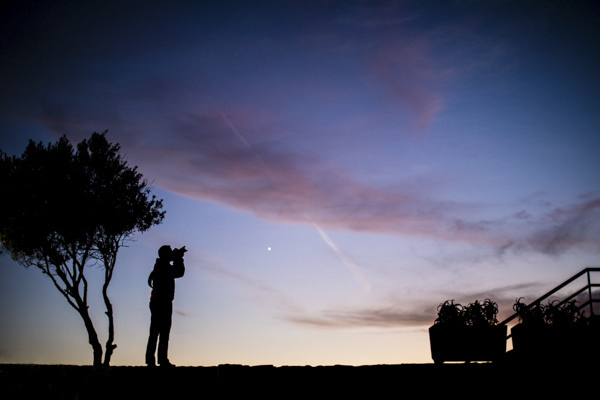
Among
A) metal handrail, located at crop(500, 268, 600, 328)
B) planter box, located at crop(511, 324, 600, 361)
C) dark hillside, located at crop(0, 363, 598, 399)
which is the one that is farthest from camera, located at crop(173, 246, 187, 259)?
metal handrail, located at crop(500, 268, 600, 328)

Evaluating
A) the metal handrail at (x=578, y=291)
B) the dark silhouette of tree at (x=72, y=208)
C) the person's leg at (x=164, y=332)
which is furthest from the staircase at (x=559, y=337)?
the dark silhouette of tree at (x=72, y=208)

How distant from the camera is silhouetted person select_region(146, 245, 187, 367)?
23.6 feet

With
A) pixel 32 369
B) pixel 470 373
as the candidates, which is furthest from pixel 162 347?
pixel 470 373

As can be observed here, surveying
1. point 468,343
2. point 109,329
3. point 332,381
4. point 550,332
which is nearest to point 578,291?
point 550,332

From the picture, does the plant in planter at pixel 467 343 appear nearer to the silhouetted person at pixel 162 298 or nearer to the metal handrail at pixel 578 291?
the metal handrail at pixel 578 291

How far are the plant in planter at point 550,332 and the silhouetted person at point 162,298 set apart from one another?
5.67 metres

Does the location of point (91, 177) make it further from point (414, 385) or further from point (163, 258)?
point (414, 385)

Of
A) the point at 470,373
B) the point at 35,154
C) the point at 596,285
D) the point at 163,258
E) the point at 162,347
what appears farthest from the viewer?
the point at 35,154

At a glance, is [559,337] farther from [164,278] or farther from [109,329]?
[109,329]

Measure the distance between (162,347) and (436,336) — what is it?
4821 mm

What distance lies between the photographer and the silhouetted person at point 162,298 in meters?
7.20

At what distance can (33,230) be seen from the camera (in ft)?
61.2

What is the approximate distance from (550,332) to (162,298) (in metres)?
7.05

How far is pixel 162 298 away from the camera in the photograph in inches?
292
